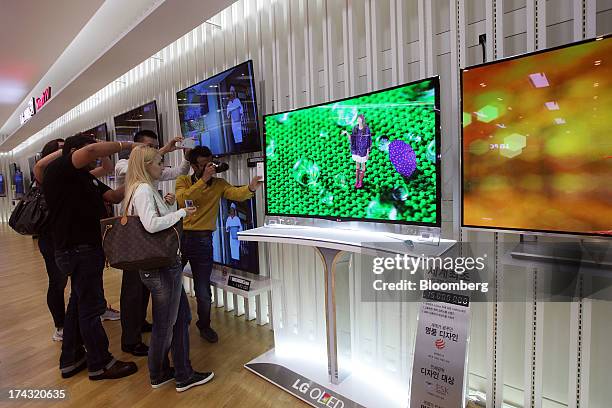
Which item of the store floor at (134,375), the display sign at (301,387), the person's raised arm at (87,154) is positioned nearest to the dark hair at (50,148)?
the person's raised arm at (87,154)

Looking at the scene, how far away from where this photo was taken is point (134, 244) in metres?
1.91

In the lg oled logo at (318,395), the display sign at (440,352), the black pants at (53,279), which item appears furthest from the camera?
the black pants at (53,279)

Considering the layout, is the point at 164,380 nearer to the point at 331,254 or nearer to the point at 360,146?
the point at 331,254

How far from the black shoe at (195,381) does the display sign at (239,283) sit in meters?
0.67

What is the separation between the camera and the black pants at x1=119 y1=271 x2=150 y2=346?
8.89 ft

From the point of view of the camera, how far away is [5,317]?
3.61m

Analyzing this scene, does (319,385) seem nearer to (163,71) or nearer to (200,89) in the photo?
(200,89)

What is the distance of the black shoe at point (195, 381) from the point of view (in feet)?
7.28

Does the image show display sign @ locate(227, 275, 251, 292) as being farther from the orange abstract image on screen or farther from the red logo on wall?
the red logo on wall

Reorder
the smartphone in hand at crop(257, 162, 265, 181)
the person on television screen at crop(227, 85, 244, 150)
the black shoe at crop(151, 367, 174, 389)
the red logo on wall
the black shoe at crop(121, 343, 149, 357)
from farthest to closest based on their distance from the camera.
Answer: the red logo on wall < the person on television screen at crop(227, 85, 244, 150) < the black shoe at crop(121, 343, 149, 357) < the smartphone in hand at crop(257, 162, 265, 181) < the black shoe at crop(151, 367, 174, 389)

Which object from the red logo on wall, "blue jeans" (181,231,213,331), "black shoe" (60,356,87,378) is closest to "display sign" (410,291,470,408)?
"blue jeans" (181,231,213,331)

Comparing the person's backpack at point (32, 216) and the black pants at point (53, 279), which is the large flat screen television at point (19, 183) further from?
the person's backpack at point (32, 216)

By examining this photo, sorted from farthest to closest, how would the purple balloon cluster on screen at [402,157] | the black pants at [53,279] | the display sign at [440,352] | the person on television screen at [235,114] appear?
the person on television screen at [235,114] < the black pants at [53,279] < the purple balloon cluster on screen at [402,157] < the display sign at [440,352]

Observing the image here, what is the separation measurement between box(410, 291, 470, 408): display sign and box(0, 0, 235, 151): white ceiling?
8.19 feet
